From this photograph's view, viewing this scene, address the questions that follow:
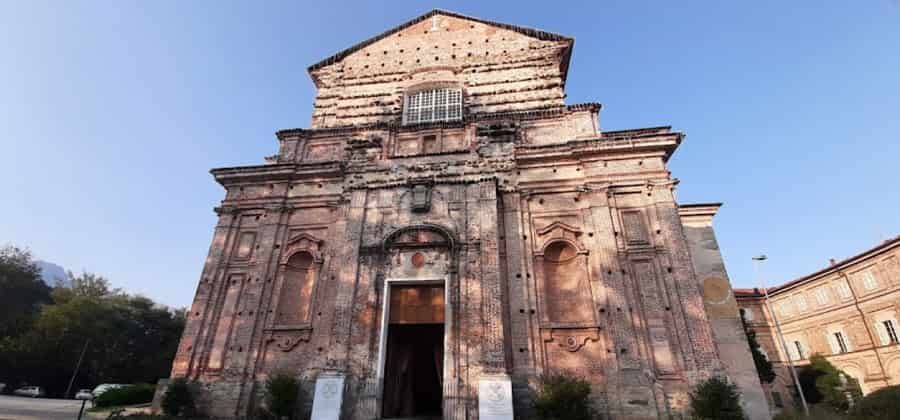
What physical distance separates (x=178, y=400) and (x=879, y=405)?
16968mm

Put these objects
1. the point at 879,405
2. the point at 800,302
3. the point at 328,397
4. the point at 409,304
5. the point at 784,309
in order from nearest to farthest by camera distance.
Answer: the point at 879,405 < the point at 328,397 < the point at 409,304 < the point at 800,302 < the point at 784,309

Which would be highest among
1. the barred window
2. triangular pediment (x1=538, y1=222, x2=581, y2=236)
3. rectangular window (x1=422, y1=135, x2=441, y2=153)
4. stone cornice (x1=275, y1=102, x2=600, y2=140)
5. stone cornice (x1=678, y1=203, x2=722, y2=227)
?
the barred window

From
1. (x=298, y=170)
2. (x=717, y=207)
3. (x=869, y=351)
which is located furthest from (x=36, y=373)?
(x=869, y=351)

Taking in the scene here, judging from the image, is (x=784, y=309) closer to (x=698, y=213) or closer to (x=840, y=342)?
(x=840, y=342)

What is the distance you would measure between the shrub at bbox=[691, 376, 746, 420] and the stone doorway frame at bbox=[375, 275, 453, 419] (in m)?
6.43

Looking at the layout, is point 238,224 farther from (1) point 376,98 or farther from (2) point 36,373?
(2) point 36,373

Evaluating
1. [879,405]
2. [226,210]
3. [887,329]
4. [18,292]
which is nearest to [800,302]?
[887,329]

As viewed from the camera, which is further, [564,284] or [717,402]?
[564,284]

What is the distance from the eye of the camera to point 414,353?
1427 centimetres

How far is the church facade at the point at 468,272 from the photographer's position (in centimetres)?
1137

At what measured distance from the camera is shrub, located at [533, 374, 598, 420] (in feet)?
32.9

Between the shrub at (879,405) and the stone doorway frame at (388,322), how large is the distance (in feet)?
28.5

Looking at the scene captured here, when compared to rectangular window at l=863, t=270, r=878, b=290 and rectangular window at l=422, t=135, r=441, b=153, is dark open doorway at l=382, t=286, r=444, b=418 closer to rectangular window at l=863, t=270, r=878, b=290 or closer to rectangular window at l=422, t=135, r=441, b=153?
rectangular window at l=422, t=135, r=441, b=153

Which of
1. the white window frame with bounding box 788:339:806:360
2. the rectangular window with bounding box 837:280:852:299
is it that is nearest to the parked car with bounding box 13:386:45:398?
the white window frame with bounding box 788:339:806:360
